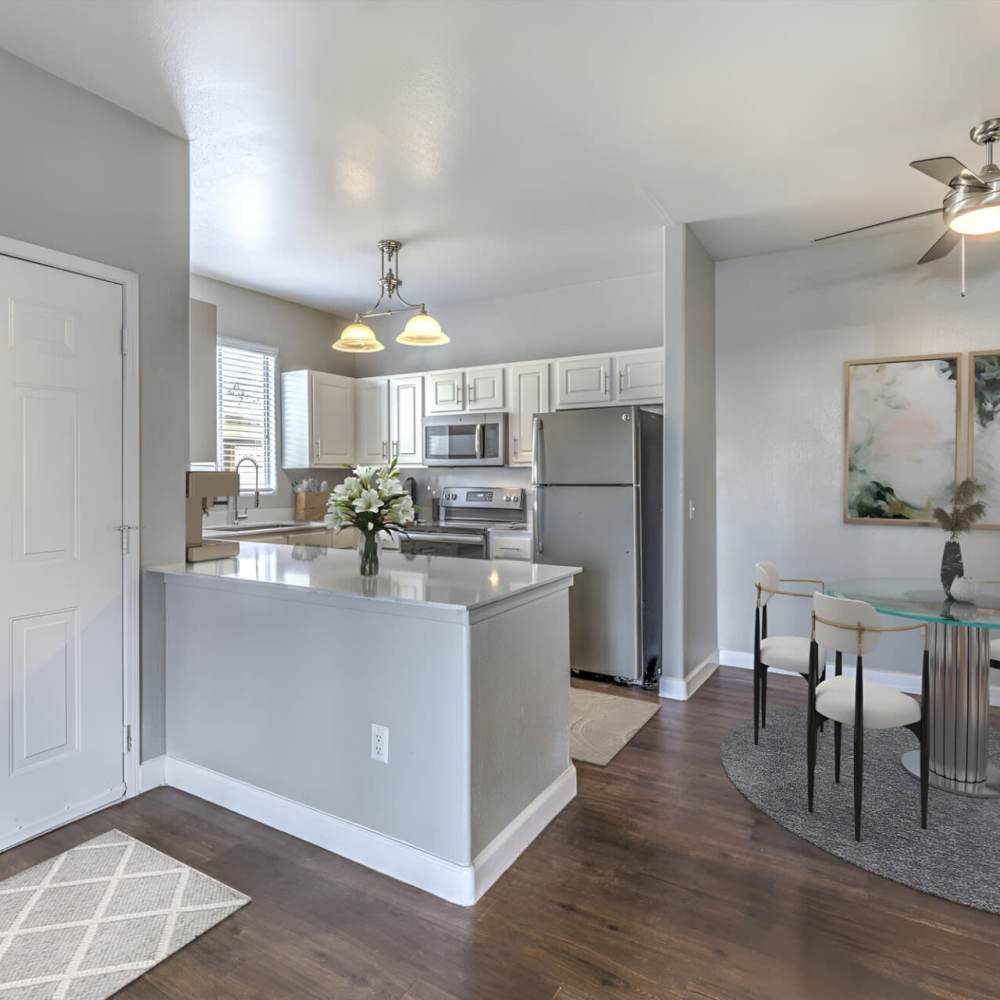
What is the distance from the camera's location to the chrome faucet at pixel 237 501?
16.4 feet

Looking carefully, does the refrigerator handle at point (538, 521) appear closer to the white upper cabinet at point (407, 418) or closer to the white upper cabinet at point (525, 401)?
the white upper cabinet at point (525, 401)

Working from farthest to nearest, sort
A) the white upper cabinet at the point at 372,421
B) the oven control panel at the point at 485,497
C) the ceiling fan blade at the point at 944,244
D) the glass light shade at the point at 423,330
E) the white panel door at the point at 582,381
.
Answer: the white upper cabinet at the point at 372,421, the oven control panel at the point at 485,497, the white panel door at the point at 582,381, the glass light shade at the point at 423,330, the ceiling fan blade at the point at 944,244

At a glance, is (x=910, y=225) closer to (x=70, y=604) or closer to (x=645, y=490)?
(x=645, y=490)

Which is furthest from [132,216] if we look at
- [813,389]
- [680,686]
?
[813,389]

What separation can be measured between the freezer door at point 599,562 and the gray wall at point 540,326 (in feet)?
5.04

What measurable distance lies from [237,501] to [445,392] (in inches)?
75.4

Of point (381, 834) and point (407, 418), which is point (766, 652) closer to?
point (381, 834)

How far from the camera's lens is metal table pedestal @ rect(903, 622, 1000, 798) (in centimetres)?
262

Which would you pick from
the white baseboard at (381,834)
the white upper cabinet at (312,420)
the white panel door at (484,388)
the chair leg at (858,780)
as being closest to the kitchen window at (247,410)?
the white upper cabinet at (312,420)

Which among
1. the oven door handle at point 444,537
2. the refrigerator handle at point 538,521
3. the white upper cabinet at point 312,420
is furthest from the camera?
the white upper cabinet at point 312,420

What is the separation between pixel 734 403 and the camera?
4.43 metres

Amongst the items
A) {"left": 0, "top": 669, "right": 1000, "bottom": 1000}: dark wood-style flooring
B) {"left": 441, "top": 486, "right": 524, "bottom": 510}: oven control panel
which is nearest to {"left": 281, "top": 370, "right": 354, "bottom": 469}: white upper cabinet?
{"left": 441, "top": 486, "right": 524, "bottom": 510}: oven control panel

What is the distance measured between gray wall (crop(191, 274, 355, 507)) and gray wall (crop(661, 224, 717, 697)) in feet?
11.0

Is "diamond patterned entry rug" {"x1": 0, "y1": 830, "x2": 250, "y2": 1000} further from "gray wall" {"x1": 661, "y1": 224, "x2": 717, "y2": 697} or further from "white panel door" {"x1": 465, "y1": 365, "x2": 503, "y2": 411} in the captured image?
"white panel door" {"x1": 465, "y1": 365, "x2": 503, "y2": 411}
